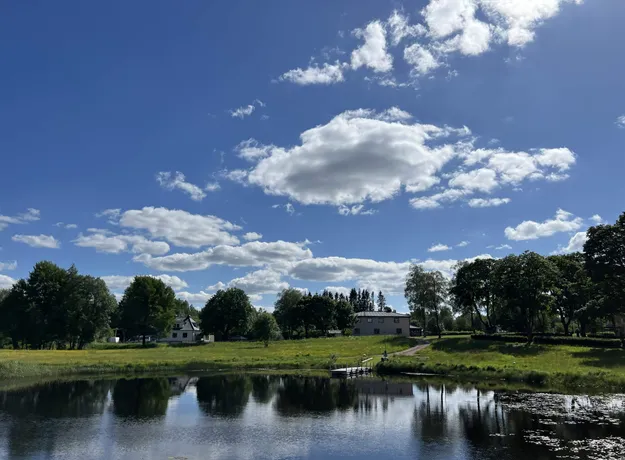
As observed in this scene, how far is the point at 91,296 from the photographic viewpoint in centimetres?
9606

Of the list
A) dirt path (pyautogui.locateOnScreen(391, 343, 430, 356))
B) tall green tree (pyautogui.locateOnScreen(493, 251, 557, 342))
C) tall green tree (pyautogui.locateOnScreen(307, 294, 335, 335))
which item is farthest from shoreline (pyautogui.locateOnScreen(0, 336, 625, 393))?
tall green tree (pyautogui.locateOnScreen(307, 294, 335, 335))

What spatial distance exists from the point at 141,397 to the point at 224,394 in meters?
7.55

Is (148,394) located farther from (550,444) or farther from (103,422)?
(550,444)

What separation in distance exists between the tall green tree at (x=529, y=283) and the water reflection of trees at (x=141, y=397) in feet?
170

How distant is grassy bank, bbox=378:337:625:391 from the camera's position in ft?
156

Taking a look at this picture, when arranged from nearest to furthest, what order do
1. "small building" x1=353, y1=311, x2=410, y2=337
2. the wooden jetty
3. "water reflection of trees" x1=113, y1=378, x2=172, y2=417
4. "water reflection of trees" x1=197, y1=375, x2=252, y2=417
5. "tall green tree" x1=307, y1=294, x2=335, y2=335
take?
"water reflection of trees" x1=113, y1=378, x2=172, y2=417
"water reflection of trees" x1=197, y1=375, x2=252, y2=417
the wooden jetty
"small building" x1=353, y1=311, x2=410, y2=337
"tall green tree" x1=307, y1=294, x2=335, y2=335

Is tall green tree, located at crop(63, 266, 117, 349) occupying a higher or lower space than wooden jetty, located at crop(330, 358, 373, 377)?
higher

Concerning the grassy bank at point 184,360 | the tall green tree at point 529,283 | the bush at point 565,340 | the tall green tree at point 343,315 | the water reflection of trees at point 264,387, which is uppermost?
the tall green tree at point 529,283

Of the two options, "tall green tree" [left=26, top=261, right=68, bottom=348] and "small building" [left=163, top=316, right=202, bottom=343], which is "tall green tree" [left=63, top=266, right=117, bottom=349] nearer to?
"tall green tree" [left=26, top=261, right=68, bottom=348]

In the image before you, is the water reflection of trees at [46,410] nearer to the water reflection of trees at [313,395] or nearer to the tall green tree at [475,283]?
the water reflection of trees at [313,395]

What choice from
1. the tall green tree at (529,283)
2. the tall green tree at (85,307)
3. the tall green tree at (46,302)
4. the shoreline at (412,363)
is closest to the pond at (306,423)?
the shoreline at (412,363)

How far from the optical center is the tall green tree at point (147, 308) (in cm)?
10569

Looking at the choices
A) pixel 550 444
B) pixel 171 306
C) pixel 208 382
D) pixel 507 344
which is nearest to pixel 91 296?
pixel 171 306

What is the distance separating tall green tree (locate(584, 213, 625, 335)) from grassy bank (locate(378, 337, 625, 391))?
6.96 meters
